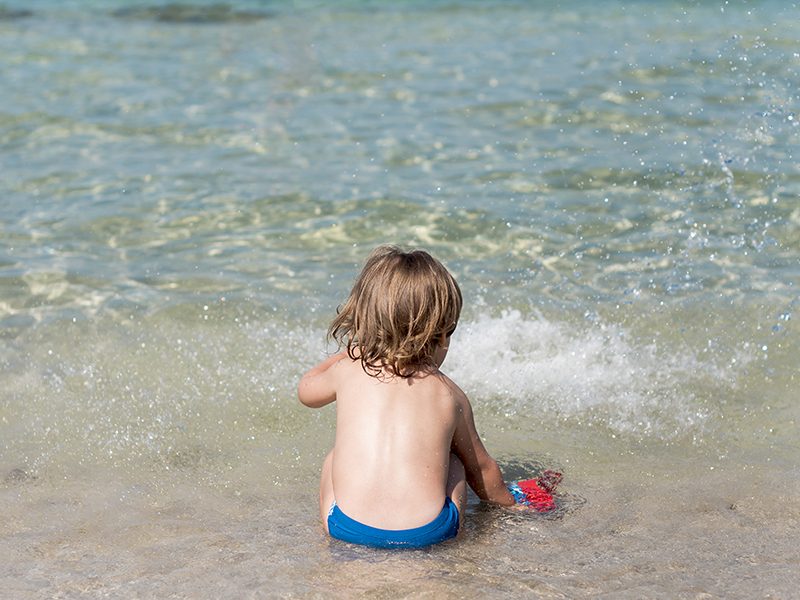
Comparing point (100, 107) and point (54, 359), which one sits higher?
point (100, 107)

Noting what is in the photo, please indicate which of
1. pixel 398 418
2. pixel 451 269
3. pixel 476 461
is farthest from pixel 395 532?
pixel 451 269

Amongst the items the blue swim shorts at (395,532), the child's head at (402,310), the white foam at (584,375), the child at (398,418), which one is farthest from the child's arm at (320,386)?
the white foam at (584,375)

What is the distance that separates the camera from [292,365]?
5.14 meters

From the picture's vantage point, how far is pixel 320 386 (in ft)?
12.1

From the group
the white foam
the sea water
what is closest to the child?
the sea water

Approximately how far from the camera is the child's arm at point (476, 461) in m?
3.55

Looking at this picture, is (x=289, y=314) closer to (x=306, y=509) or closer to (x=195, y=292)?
(x=195, y=292)

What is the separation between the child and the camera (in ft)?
11.0

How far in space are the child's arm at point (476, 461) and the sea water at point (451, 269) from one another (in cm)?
7

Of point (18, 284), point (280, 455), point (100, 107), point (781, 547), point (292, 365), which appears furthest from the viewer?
point (100, 107)

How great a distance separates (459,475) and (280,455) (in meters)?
1.02

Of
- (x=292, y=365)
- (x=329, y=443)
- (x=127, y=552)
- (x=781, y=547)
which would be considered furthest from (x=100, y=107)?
(x=781, y=547)

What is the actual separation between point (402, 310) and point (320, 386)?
0.45 meters

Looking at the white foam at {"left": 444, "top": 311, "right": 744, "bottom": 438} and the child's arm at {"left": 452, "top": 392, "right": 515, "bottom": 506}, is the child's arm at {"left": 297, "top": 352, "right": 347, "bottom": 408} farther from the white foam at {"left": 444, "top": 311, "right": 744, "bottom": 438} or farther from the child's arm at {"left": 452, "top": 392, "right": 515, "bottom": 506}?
the white foam at {"left": 444, "top": 311, "right": 744, "bottom": 438}
